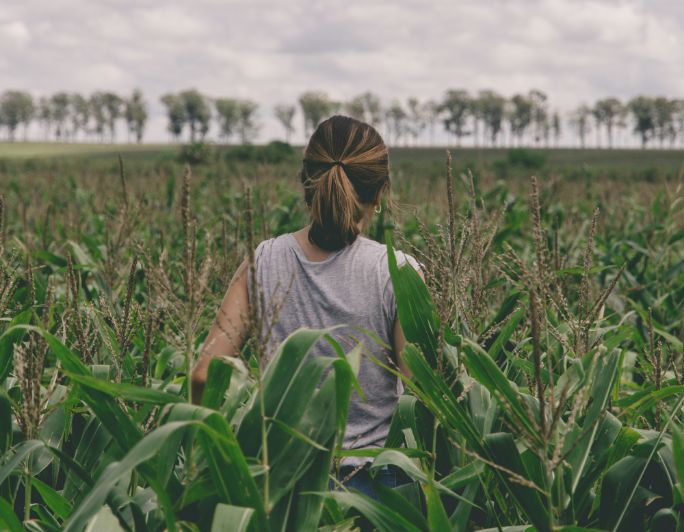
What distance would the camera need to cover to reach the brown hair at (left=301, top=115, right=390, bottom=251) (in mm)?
2178

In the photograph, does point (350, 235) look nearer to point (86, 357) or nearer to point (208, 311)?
point (86, 357)

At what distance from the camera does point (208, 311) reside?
384 cm

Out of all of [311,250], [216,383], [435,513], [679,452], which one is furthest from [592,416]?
[311,250]

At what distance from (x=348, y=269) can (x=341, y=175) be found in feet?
A: 1.01

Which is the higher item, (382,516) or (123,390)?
(123,390)

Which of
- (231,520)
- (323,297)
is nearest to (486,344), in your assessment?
(323,297)

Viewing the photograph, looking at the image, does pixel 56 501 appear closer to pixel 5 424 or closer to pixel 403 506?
pixel 5 424

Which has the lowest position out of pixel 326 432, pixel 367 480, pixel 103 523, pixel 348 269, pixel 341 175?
pixel 367 480

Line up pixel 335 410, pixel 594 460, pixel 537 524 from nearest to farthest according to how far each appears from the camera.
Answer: pixel 335 410 → pixel 537 524 → pixel 594 460

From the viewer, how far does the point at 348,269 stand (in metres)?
2.24

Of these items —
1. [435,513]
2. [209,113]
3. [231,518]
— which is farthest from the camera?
[209,113]

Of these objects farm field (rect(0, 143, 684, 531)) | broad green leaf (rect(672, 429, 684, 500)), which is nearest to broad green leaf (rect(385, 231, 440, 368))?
farm field (rect(0, 143, 684, 531))

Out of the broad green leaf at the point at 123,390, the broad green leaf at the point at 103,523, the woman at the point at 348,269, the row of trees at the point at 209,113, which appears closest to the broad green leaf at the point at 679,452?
the woman at the point at 348,269

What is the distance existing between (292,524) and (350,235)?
3.35 ft
